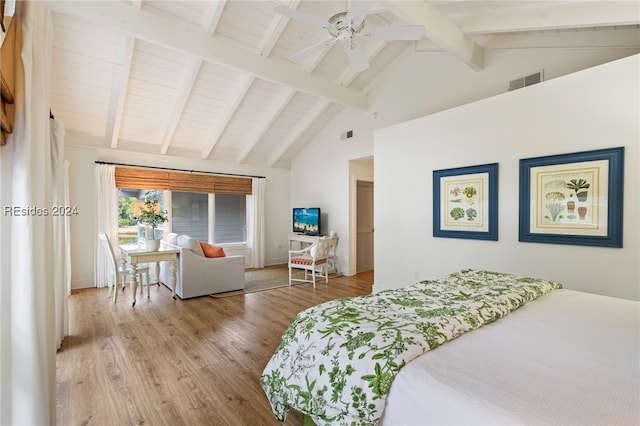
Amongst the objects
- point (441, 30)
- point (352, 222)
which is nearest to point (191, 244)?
point (352, 222)

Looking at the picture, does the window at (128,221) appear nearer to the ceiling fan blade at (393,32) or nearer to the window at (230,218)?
the window at (230,218)

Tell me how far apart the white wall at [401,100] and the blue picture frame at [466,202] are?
27.6 inches

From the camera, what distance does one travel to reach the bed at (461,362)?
2.87 feet

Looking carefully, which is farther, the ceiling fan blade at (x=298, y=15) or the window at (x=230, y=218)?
the window at (x=230, y=218)

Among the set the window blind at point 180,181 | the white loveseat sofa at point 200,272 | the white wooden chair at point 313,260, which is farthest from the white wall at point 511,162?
the window blind at point 180,181

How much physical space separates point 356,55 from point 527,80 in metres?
2.26

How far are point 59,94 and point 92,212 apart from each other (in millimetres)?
1890

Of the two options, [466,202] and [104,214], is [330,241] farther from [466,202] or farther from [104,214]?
[104,214]

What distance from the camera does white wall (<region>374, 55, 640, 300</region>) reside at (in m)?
2.54

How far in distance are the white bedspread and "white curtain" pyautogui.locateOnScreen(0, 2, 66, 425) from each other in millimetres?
1193

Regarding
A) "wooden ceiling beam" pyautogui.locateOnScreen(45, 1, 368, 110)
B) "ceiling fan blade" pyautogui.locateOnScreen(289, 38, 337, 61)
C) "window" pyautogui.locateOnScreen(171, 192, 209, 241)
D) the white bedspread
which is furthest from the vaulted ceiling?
the white bedspread

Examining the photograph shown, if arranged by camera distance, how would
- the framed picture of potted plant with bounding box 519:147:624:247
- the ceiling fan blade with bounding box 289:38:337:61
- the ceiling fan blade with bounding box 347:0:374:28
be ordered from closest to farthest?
the ceiling fan blade with bounding box 347:0:374:28 < the framed picture of potted plant with bounding box 519:147:624:247 < the ceiling fan blade with bounding box 289:38:337:61

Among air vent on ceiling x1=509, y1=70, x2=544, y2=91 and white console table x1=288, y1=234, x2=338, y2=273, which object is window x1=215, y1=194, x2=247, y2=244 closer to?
white console table x1=288, y1=234, x2=338, y2=273

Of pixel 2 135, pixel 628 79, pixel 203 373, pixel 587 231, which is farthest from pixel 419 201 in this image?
pixel 2 135
